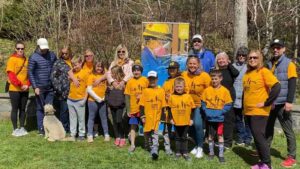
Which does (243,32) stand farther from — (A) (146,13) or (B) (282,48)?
(A) (146,13)

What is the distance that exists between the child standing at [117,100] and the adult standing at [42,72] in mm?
1284

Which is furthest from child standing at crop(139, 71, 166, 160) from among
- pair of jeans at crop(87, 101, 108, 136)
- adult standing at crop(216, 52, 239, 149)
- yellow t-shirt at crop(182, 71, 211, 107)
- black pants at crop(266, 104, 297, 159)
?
black pants at crop(266, 104, 297, 159)

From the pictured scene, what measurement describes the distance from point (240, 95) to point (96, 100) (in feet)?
8.75

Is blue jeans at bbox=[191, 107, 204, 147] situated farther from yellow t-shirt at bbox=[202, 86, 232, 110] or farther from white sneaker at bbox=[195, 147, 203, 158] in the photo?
yellow t-shirt at bbox=[202, 86, 232, 110]

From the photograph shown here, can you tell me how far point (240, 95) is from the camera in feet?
23.6

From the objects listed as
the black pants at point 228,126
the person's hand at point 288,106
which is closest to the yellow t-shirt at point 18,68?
the black pants at point 228,126

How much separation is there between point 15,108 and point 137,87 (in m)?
2.69

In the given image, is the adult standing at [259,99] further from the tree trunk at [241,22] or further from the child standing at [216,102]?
the tree trunk at [241,22]

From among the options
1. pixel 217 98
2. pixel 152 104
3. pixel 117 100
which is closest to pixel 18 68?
pixel 117 100

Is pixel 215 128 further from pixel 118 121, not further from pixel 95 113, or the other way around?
pixel 95 113

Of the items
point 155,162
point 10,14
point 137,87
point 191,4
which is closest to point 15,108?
point 137,87

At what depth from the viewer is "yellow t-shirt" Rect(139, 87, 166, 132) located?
680 centimetres

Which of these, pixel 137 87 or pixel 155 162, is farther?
pixel 137 87

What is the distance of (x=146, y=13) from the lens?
48.9 ft
